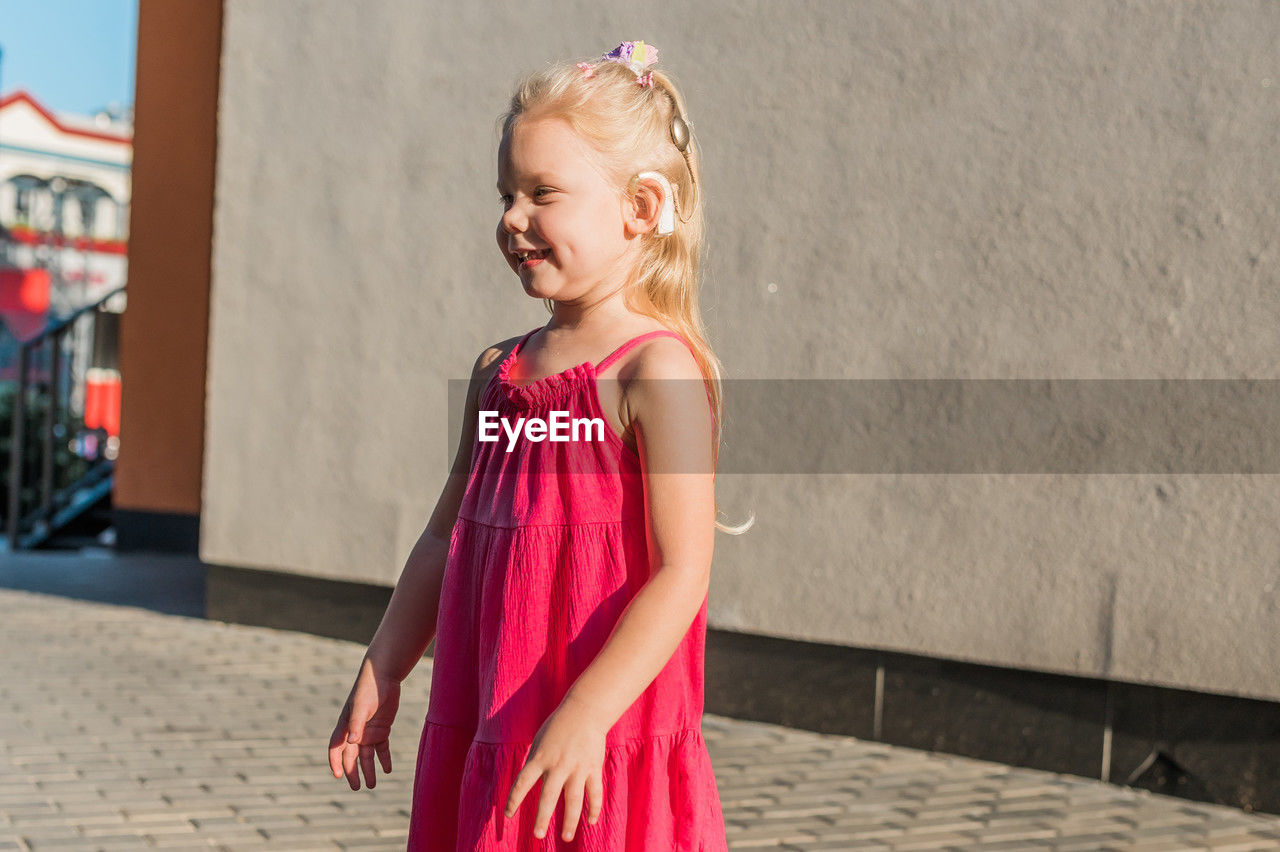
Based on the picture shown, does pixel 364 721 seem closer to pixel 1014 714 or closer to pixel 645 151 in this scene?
pixel 645 151

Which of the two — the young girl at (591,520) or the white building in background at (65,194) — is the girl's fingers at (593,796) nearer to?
the young girl at (591,520)

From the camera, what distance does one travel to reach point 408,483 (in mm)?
7371

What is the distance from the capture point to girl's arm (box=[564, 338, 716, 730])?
1692mm

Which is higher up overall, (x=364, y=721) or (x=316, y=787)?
(x=364, y=721)

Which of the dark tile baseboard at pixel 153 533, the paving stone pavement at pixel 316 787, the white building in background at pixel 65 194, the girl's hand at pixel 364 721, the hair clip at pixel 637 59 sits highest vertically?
the white building in background at pixel 65 194

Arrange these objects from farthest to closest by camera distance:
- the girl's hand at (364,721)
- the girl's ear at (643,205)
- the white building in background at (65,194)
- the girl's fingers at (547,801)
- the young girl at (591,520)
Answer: the white building in background at (65,194), the girl's hand at (364,721), the girl's ear at (643,205), the young girl at (591,520), the girl's fingers at (547,801)

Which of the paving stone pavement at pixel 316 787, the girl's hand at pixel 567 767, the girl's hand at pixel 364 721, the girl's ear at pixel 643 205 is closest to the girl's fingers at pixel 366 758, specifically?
the girl's hand at pixel 364 721

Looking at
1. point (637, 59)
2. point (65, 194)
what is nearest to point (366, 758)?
point (637, 59)

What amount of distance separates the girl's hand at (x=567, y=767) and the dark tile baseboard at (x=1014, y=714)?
3886 mm

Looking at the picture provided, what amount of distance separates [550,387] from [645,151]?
12.9 inches

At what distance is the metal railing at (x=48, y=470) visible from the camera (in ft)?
39.8

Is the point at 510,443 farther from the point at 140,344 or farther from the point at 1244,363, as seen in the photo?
the point at 140,344

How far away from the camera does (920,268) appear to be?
5.61 m

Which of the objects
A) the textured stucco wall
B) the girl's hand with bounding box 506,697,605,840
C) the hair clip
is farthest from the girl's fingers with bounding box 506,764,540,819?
the textured stucco wall
